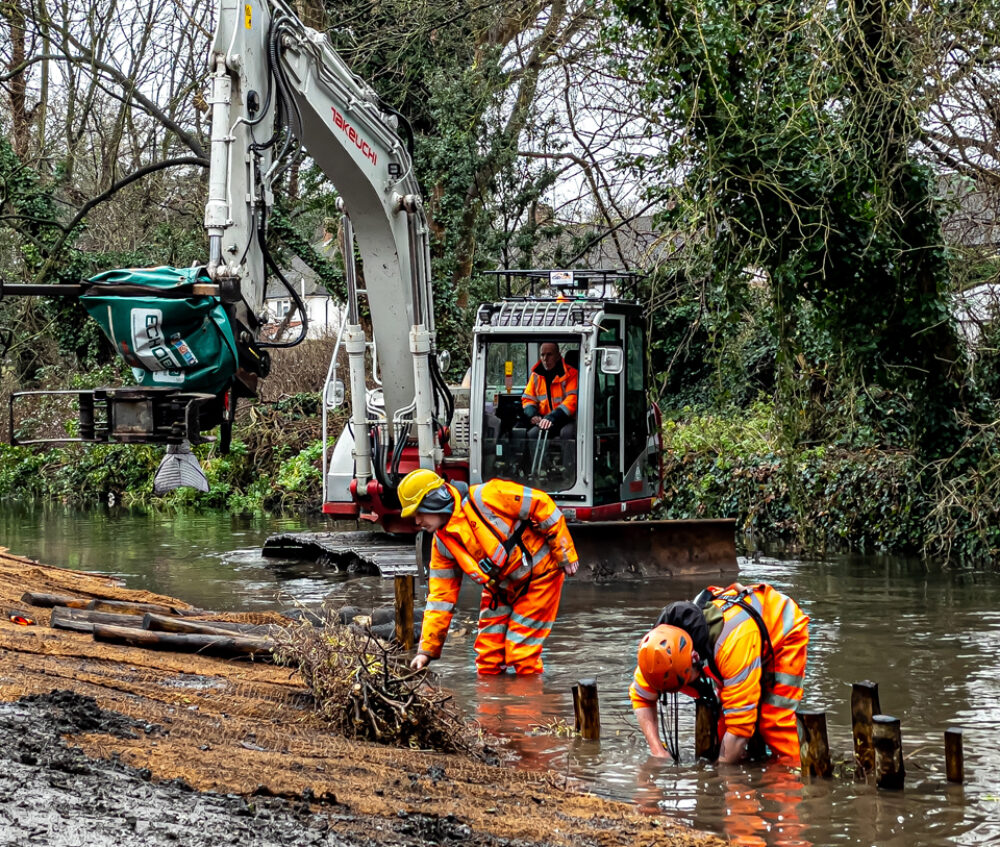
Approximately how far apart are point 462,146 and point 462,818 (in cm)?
1944

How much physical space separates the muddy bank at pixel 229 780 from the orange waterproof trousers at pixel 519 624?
1498mm

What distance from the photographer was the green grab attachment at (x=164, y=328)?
719cm

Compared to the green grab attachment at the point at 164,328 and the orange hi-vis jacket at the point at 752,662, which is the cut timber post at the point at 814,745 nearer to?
the orange hi-vis jacket at the point at 752,662

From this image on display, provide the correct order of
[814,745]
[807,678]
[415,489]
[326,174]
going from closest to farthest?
1. [814,745]
2. [415,489]
3. [807,678]
4. [326,174]

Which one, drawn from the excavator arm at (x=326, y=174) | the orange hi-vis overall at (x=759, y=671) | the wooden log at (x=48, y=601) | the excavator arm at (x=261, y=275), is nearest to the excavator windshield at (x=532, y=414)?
the excavator arm at (x=261, y=275)

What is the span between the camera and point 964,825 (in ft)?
19.4

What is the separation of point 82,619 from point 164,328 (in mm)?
2983

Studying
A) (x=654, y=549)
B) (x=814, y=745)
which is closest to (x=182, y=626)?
(x=814, y=745)

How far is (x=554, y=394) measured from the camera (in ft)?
45.0

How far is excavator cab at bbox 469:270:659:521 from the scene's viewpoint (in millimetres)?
13617

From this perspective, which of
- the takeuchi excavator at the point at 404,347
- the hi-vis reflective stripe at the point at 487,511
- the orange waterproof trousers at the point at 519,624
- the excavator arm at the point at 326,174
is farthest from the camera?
the takeuchi excavator at the point at 404,347

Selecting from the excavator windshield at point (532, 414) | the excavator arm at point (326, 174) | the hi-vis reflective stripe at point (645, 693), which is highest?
the excavator arm at point (326, 174)

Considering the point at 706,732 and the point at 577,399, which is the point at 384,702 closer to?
the point at 706,732

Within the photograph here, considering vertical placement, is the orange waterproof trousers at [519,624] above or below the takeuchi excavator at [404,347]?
below
